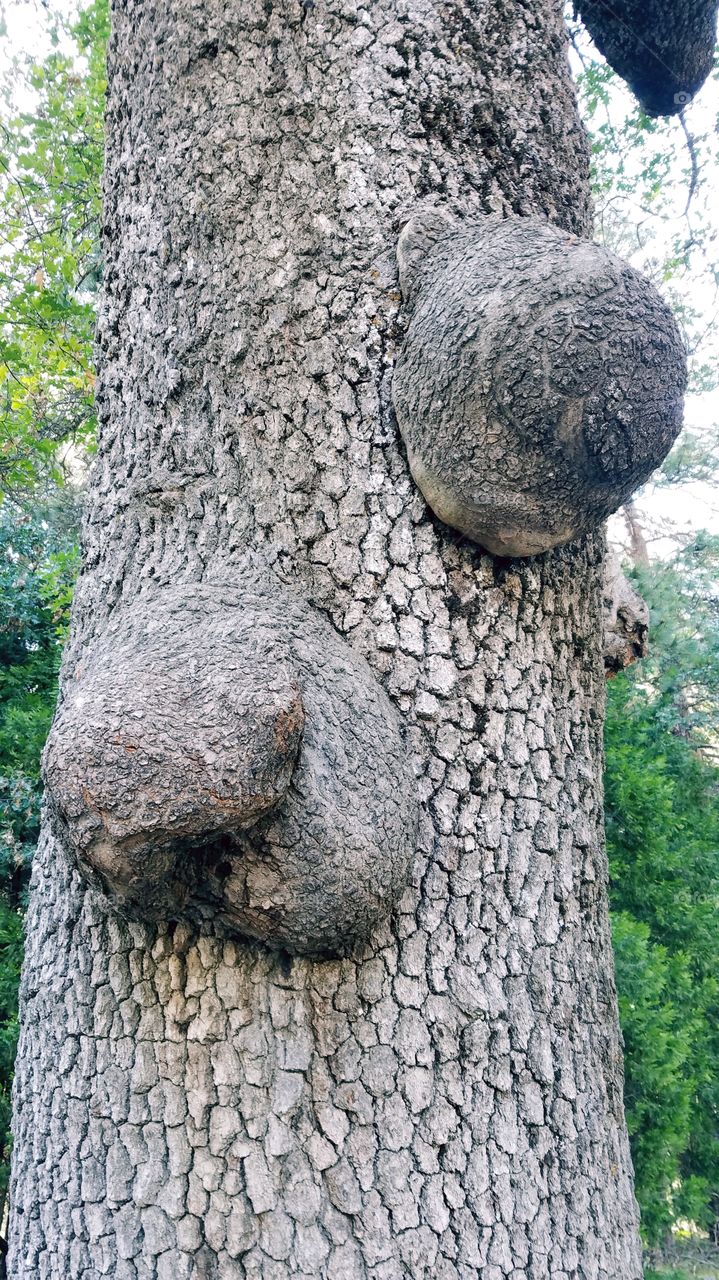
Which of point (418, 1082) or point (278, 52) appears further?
point (278, 52)

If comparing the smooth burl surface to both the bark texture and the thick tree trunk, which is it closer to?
the thick tree trunk

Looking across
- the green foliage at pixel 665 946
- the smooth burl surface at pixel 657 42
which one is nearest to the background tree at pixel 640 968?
the green foliage at pixel 665 946

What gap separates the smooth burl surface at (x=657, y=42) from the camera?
92.1 inches

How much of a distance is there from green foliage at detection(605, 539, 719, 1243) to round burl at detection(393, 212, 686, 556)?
341cm

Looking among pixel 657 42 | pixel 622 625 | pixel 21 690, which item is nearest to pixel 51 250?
pixel 21 690

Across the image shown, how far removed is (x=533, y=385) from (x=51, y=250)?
4.08 metres

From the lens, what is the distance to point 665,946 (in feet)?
17.2

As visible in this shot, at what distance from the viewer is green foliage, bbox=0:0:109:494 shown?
173 inches

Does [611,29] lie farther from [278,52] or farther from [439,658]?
[439,658]

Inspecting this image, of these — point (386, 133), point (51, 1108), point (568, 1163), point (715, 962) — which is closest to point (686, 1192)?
point (715, 962)

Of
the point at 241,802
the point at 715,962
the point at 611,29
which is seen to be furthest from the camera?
the point at 715,962

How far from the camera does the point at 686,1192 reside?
4926mm

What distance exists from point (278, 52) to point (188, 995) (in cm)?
172

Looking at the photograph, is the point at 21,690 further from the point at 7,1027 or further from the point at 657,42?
the point at 657,42
